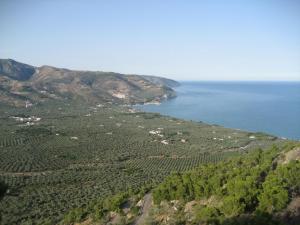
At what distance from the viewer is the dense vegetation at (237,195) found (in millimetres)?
22492

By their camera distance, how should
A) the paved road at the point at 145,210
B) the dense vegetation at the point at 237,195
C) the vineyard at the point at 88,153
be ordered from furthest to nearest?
the vineyard at the point at 88,153 → the paved road at the point at 145,210 → the dense vegetation at the point at 237,195

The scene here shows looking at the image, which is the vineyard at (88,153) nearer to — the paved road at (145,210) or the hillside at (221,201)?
the hillside at (221,201)

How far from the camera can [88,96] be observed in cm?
17838

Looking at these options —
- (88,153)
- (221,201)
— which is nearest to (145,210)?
(221,201)

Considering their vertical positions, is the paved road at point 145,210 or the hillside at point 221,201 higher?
the hillside at point 221,201

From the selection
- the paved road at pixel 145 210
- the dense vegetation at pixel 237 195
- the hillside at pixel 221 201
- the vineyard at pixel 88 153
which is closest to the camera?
the dense vegetation at pixel 237 195

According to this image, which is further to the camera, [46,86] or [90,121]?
[46,86]

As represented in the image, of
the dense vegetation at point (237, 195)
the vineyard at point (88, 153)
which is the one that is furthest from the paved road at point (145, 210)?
the vineyard at point (88, 153)

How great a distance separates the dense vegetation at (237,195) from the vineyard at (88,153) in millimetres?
14995

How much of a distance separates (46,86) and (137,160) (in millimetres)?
131663

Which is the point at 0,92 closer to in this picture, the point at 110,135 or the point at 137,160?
the point at 110,135

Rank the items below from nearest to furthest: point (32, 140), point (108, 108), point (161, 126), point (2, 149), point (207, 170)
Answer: point (207, 170) < point (2, 149) < point (32, 140) < point (161, 126) < point (108, 108)

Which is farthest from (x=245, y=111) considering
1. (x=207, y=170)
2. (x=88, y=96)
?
(x=207, y=170)

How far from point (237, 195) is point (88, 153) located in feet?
182
